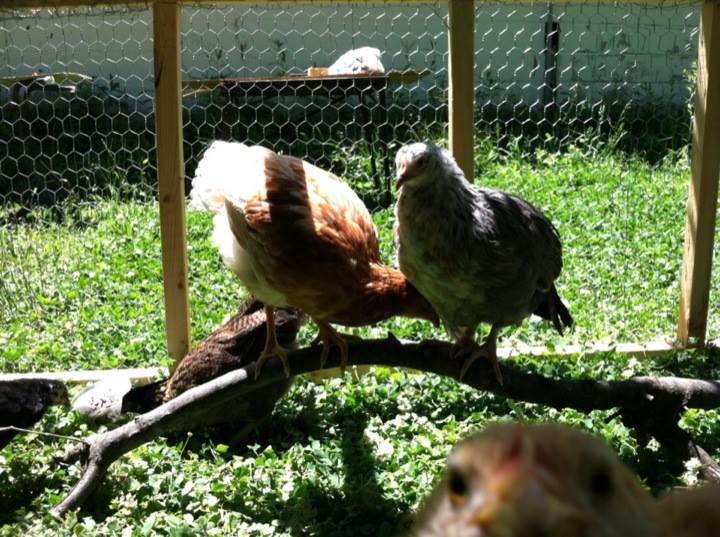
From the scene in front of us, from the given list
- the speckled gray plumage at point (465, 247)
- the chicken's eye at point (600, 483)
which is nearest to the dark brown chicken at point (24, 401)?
the speckled gray plumage at point (465, 247)

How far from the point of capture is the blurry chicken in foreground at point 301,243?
3160 mm

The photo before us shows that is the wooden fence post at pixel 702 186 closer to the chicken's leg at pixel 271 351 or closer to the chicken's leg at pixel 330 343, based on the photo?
the chicken's leg at pixel 330 343

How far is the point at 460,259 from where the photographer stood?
315 centimetres

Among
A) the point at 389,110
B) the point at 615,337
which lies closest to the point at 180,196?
the point at 615,337

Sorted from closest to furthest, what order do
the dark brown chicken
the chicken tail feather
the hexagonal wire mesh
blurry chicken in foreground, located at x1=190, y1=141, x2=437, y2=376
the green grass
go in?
1. blurry chicken in foreground, located at x1=190, y1=141, x2=437, y2=376
2. the green grass
3. the dark brown chicken
4. the chicken tail feather
5. the hexagonal wire mesh

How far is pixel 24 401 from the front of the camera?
3.62m

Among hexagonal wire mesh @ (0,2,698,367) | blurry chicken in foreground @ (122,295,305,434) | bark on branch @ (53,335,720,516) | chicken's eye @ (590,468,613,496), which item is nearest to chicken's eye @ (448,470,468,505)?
chicken's eye @ (590,468,613,496)

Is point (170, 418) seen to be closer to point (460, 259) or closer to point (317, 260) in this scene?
point (317, 260)

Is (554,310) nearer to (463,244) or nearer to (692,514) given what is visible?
(463,244)

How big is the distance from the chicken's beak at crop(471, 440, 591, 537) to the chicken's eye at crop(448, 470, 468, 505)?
51mm

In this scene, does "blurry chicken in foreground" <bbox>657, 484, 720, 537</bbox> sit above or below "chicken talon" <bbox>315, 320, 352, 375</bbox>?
above

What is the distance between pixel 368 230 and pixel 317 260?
1.33 feet

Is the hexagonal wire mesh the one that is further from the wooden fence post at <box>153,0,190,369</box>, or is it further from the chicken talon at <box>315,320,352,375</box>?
the chicken talon at <box>315,320,352,375</box>

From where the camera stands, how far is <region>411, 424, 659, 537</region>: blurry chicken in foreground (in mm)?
958
